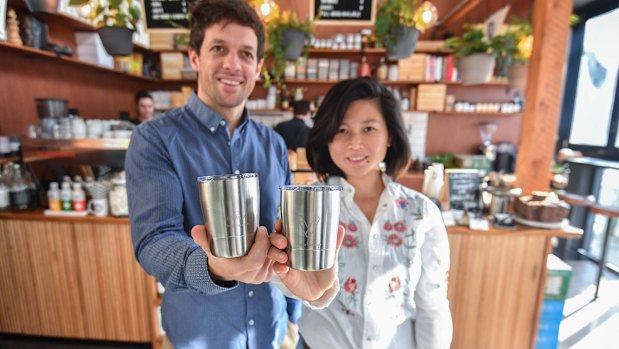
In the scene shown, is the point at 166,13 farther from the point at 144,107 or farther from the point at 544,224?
the point at 544,224

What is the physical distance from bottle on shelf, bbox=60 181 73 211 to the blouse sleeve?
2204 millimetres

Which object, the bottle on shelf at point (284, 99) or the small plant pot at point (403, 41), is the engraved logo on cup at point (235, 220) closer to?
the small plant pot at point (403, 41)

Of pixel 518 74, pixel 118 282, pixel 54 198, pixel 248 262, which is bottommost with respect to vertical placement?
pixel 118 282

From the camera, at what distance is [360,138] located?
1.09 m

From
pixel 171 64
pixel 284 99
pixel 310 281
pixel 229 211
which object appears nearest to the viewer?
pixel 229 211

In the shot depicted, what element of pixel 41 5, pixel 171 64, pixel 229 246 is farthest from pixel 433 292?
pixel 171 64

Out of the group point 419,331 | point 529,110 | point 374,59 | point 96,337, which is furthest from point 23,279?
point 374,59

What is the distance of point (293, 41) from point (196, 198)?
226 cm

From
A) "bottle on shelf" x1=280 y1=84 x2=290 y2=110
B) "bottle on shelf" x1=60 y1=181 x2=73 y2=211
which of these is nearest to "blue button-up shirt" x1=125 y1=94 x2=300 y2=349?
"bottle on shelf" x1=60 y1=181 x2=73 y2=211

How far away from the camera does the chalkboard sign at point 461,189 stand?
205 centimetres

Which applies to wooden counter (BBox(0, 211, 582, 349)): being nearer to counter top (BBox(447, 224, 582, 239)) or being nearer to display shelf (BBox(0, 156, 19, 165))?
counter top (BBox(447, 224, 582, 239))

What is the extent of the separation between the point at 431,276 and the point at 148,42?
198 inches

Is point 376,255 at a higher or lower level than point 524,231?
higher

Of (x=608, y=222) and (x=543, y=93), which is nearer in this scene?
(x=543, y=93)
